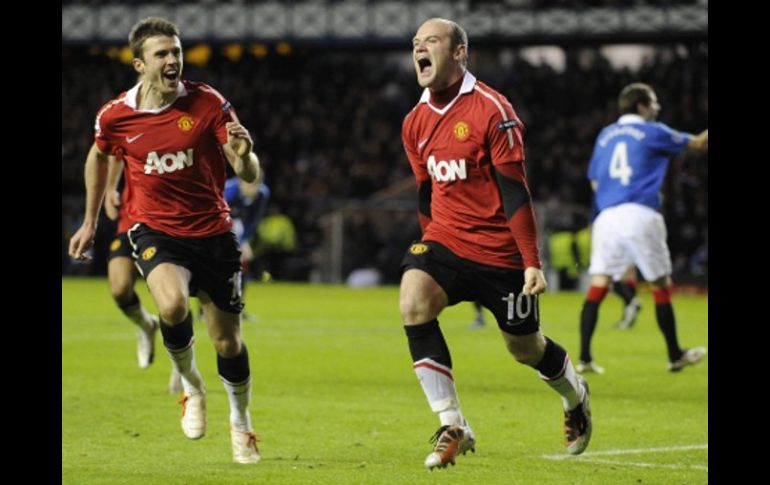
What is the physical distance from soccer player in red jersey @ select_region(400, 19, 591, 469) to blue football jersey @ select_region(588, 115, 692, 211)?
5.68 metres

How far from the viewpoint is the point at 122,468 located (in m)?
8.29

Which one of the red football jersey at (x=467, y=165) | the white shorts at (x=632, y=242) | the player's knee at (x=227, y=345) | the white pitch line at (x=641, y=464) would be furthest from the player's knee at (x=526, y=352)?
the white shorts at (x=632, y=242)

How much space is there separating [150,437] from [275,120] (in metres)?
30.4

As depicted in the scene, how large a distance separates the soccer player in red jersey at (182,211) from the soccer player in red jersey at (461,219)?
1.11 metres

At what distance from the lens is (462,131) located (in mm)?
7746

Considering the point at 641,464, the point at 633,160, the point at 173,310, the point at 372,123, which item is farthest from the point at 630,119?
the point at 372,123

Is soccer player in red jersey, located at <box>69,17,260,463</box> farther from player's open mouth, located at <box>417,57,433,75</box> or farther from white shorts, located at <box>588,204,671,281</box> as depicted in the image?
white shorts, located at <box>588,204,671,281</box>

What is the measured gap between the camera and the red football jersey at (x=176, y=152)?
28.2 ft

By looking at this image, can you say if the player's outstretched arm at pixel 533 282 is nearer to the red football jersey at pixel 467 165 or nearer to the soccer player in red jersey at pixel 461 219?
the soccer player in red jersey at pixel 461 219

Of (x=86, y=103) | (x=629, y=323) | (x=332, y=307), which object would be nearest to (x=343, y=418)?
(x=629, y=323)

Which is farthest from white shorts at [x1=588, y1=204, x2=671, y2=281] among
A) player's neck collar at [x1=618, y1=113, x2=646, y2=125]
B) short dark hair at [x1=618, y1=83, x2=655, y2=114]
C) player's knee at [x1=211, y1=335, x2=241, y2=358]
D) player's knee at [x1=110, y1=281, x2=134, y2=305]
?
player's knee at [x1=211, y1=335, x2=241, y2=358]

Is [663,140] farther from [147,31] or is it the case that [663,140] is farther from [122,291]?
[147,31]

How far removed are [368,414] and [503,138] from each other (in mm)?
3741

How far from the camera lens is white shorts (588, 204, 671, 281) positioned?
1371 centimetres
